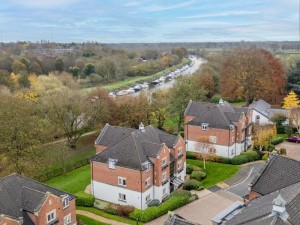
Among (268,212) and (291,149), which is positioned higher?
(268,212)

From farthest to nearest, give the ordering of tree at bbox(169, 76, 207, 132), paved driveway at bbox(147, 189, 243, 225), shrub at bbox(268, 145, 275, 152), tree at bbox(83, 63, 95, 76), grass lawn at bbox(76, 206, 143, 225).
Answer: tree at bbox(83, 63, 95, 76), tree at bbox(169, 76, 207, 132), shrub at bbox(268, 145, 275, 152), grass lawn at bbox(76, 206, 143, 225), paved driveway at bbox(147, 189, 243, 225)

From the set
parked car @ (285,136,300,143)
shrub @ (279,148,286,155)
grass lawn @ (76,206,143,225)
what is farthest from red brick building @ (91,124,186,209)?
parked car @ (285,136,300,143)

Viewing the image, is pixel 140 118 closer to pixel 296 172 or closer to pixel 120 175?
pixel 120 175

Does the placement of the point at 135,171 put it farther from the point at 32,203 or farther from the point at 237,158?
the point at 237,158

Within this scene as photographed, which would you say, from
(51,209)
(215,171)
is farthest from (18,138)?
(215,171)

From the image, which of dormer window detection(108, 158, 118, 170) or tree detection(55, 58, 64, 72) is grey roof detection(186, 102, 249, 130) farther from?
tree detection(55, 58, 64, 72)

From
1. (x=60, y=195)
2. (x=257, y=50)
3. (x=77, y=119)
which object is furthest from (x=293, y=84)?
(x=60, y=195)
